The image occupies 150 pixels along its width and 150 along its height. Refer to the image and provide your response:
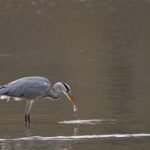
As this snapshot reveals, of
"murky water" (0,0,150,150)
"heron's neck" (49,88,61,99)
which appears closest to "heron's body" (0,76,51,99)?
"heron's neck" (49,88,61,99)

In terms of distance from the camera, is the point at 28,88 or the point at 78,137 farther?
the point at 28,88

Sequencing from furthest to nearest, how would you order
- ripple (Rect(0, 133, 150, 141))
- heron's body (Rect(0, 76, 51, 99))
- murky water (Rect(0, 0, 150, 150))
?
heron's body (Rect(0, 76, 51, 99)) < murky water (Rect(0, 0, 150, 150)) < ripple (Rect(0, 133, 150, 141))

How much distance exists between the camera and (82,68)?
88.9ft

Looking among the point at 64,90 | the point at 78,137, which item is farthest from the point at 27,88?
the point at 78,137

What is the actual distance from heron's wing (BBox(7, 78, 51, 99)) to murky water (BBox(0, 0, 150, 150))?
0.44 m

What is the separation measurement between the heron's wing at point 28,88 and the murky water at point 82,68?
44 cm

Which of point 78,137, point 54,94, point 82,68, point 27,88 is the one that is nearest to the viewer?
point 78,137

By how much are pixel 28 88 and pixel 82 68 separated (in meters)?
8.94

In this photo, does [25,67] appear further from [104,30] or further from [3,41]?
[104,30]

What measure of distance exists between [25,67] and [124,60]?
3.45 metres

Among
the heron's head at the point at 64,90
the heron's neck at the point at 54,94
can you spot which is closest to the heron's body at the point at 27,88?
the heron's neck at the point at 54,94

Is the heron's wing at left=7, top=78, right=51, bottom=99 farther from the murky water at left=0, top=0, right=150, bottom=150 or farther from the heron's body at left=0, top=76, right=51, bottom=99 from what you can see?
the murky water at left=0, top=0, right=150, bottom=150

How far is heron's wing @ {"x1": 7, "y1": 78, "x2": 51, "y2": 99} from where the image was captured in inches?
715

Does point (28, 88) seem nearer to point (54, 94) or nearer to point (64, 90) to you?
point (54, 94)
